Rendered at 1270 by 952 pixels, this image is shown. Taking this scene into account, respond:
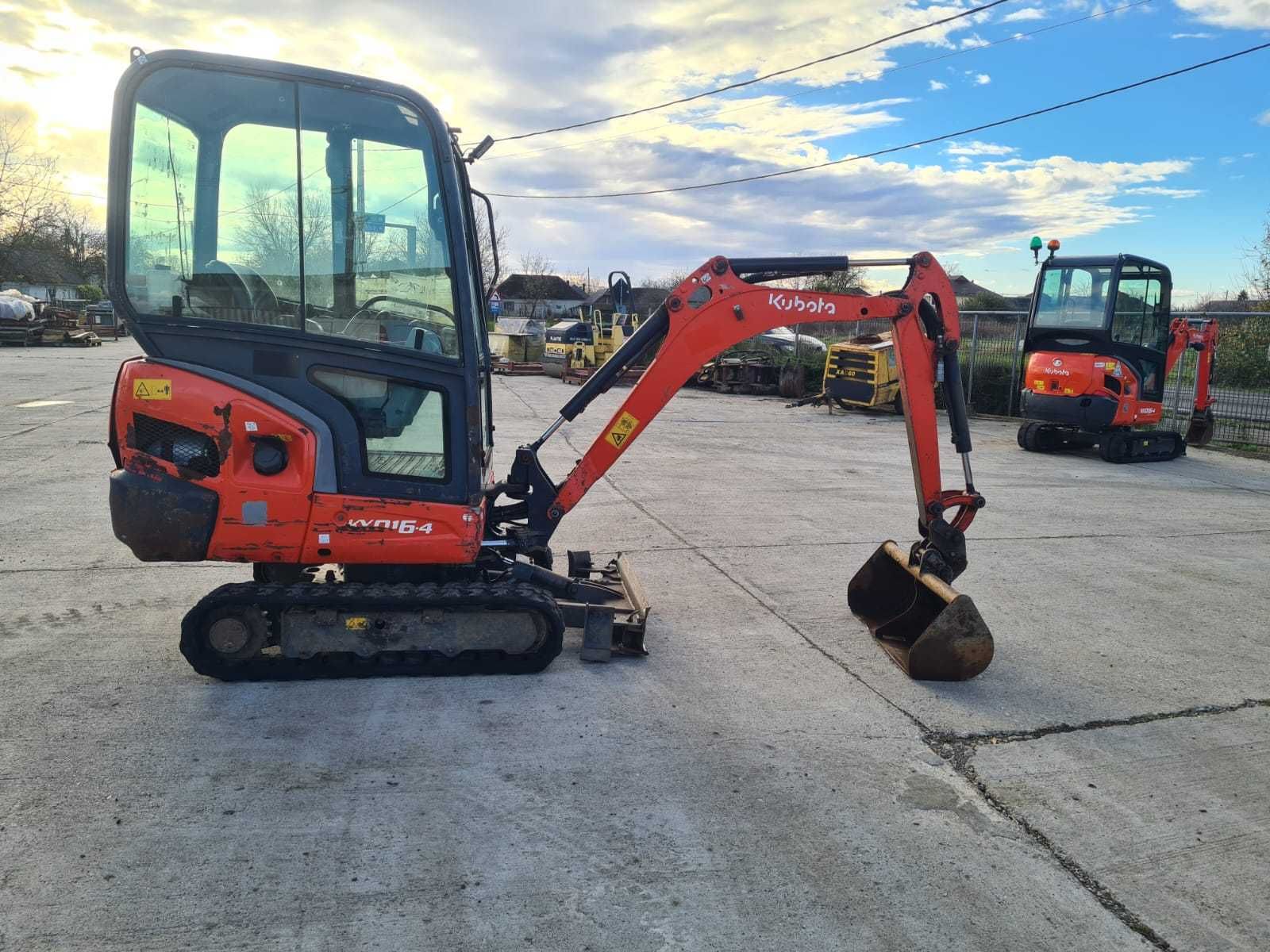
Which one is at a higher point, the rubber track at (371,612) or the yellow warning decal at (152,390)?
the yellow warning decal at (152,390)

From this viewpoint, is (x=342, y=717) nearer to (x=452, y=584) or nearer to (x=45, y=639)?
(x=452, y=584)

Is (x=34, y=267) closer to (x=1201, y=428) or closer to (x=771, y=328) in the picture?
(x=1201, y=428)

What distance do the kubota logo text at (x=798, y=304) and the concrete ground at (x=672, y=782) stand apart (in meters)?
2.04

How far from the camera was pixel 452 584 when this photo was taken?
473cm

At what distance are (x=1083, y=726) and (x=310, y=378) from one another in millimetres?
4234

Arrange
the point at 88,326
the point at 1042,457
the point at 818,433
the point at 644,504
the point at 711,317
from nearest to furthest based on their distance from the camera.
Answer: the point at 711,317, the point at 644,504, the point at 1042,457, the point at 818,433, the point at 88,326

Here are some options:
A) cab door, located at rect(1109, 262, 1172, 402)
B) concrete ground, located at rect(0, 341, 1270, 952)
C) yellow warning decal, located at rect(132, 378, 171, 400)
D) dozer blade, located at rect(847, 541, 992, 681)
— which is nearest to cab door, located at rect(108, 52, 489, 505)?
yellow warning decal, located at rect(132, 378, 171, 400)

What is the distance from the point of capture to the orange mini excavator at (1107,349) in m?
13.4

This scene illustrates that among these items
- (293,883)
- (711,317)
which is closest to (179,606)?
(293,883)

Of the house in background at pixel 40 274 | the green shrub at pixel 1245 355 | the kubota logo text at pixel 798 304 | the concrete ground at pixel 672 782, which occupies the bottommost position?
the concrete ground at pixel 672 782

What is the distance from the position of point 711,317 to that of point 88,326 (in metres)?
41.3

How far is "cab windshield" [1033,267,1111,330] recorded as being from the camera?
43.8 feet

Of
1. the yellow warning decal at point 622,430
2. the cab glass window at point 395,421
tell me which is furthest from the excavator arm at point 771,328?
the cab glass window at point 395,421

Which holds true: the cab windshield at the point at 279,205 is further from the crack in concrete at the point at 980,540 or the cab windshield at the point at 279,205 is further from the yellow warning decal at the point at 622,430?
the crack in concrete at the point at 980,540
